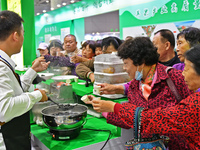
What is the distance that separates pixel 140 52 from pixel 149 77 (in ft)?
0.67

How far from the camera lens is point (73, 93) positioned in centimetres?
251

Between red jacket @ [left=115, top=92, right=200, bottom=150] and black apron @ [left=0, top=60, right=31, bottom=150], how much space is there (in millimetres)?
947

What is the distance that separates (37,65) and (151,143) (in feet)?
4.41

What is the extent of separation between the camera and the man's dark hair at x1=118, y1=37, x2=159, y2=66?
5.29 feet

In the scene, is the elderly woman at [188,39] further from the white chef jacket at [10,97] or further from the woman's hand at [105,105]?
the white chef jacket at [10,97]

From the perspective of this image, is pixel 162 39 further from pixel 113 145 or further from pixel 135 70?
pixel 113 145

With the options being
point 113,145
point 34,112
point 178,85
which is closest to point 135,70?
point 178,85

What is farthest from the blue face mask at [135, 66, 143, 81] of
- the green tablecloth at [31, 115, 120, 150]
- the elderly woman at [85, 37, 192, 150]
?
the green tablecloth at [31, 115, 120, 150]

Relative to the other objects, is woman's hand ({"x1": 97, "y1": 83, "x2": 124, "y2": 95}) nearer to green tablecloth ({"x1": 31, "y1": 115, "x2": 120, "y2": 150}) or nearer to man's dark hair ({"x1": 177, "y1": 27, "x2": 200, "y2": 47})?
green tablecloth ({"x1": 31, "y1": 115, "x2": 120, "y2": 150})

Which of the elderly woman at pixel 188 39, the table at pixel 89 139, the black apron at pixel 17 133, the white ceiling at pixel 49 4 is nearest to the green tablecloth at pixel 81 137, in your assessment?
the table at pixel 89 139

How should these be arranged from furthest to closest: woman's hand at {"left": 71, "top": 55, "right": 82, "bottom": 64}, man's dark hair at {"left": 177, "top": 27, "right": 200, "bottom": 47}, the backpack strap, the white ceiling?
the white ceiling → woman's hand at {"left": 71, "top": 55, "right": 82, "bottom": 64} → man's dark hair at {"left": 177, "top": 27, "right": 200, "bottom": 47} → the backpack strap

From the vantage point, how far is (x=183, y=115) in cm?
118

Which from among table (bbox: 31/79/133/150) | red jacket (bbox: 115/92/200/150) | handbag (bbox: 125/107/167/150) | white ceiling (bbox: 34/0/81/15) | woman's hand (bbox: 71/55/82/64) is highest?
white ceiling (bbox: 34/0/81/15)

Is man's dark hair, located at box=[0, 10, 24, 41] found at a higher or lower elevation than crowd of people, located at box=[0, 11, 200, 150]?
higher
